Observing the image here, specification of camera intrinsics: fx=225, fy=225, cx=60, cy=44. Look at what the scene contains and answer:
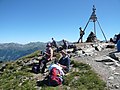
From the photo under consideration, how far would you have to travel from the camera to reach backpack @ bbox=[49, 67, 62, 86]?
1670 centimetres

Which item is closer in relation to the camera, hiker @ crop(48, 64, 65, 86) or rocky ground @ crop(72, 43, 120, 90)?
rocky ground @ crop(72, 43, 120, 90)

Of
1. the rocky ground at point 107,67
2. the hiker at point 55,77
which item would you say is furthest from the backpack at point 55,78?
the rocky ground at point 107,67

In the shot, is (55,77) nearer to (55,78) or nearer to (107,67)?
(55,78)

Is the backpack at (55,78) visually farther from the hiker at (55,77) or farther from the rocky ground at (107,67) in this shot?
the rocky ground at (107,67)

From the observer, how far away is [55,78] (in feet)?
55.1

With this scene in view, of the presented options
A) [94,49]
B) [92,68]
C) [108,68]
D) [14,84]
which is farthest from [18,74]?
[94,49]

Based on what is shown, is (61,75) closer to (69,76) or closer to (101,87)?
(69,76)

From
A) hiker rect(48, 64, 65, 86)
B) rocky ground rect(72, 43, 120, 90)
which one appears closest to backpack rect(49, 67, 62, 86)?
hiker rect(48, 64, 65, 86)

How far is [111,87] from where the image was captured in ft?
50.8

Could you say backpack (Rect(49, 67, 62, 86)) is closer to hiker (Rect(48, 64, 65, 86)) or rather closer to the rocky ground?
hiker (Rect(48, 64, 65, 86))

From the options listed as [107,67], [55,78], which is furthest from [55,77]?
[107,67]

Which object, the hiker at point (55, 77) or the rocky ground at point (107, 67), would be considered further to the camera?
the hiker at point (55, 77)

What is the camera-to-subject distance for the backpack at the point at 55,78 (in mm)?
16703

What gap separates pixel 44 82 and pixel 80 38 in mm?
25895
